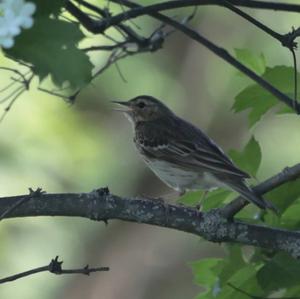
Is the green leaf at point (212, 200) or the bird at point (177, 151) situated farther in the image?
the bird at point (177, 151)

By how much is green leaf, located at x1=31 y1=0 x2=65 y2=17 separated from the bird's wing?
10.2 feet

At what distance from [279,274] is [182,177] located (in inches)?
96.0

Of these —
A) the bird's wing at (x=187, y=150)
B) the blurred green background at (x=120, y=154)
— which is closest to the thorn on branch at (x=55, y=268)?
the bird's wing at (x=187, y=150)

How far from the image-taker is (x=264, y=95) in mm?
3137

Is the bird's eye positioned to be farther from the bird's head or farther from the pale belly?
the pale belly

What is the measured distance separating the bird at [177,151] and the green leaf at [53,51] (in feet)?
8.26

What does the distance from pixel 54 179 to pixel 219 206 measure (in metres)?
7.17

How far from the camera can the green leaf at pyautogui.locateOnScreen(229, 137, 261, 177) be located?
306 cm

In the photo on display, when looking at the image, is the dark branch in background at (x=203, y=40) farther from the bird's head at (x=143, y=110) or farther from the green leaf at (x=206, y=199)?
the bird's head at (x=143, y=110)

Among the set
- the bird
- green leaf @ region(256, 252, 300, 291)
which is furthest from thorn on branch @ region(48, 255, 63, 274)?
the bird

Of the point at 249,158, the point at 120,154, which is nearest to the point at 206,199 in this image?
the point at 249,158

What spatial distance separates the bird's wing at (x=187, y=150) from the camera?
488cm

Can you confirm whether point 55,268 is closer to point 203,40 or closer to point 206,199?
point 206,199

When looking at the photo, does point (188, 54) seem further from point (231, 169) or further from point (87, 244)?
point (231, 169)
